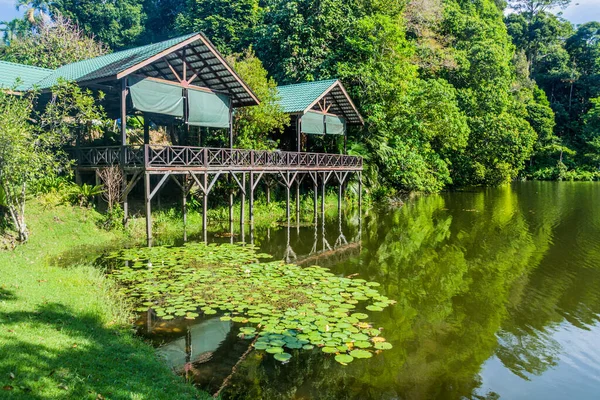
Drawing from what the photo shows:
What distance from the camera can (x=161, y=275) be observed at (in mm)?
10641

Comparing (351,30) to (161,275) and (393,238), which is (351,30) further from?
(161,275)

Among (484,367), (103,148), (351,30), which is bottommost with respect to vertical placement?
(484,367)

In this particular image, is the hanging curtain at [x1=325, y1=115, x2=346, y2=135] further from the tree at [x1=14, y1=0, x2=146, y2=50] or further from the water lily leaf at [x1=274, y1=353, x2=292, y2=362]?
the tree at [x1=14, y1=0, x2=146, y2=50]

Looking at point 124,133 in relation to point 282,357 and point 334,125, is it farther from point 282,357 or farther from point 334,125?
point 334,125

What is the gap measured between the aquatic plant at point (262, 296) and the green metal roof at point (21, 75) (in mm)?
10216

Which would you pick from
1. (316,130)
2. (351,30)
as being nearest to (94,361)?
(316,130)

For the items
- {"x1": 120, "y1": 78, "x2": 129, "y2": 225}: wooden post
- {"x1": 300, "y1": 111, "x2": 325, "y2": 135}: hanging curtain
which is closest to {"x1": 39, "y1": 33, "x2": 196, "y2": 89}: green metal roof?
{"x1": 120, "y1": 78, "x2": 129, "y2": 225}: wooden post

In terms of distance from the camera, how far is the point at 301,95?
22797 millimetres

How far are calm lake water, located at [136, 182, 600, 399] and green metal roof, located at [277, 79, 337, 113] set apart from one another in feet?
21.0

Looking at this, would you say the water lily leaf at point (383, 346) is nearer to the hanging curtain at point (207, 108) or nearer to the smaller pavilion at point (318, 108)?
the hanging curtain at point (207, 108)

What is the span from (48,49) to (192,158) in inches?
895

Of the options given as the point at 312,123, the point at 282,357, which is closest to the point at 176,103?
the point at 312,123

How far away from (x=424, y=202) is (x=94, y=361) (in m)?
28.5

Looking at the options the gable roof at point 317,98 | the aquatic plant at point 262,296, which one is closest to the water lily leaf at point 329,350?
the aquatic plant at point 262,296
